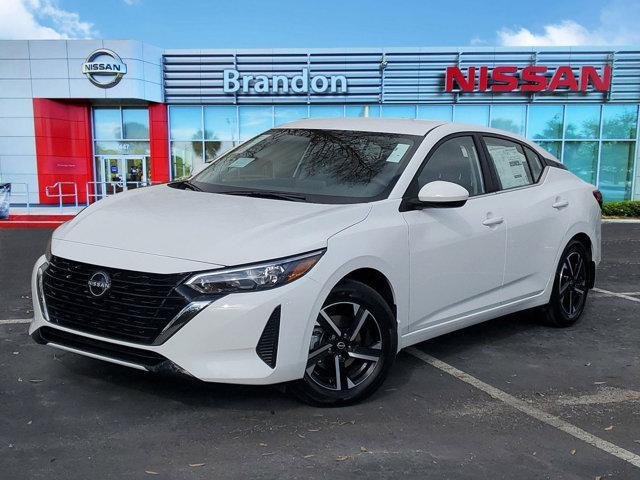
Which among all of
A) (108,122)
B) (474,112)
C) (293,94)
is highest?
(293,94)

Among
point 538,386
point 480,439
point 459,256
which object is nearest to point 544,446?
point 480,439

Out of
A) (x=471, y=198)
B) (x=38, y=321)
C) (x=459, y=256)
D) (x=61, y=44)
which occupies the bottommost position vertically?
(x=38, y=321)

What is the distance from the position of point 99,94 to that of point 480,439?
23724 millimetres

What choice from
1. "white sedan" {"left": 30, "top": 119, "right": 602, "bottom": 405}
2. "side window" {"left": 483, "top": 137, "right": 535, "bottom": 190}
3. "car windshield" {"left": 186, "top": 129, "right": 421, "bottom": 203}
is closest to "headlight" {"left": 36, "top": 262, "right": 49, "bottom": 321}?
"white sedan" {"left": 30, "top": 119, "right": 602, "bottom": 405}

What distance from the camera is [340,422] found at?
3416mm

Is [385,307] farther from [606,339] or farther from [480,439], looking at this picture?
[606,339]

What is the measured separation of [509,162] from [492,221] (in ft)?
2.74

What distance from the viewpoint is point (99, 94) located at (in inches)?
945

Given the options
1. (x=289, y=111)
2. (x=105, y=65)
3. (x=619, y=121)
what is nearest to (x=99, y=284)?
(x=289, y=111)

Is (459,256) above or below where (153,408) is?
above

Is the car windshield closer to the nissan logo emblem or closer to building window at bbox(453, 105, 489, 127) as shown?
the nissan logo emblem

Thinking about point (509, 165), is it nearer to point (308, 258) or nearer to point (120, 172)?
point (308, 258)

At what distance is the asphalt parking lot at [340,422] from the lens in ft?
9.70

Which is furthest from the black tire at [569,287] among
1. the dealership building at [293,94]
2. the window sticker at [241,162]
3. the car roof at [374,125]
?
the dealership building at [293,94]
